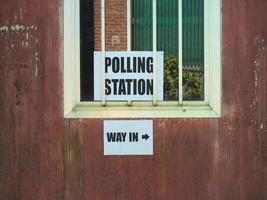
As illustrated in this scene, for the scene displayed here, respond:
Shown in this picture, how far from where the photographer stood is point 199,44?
505 centimetres

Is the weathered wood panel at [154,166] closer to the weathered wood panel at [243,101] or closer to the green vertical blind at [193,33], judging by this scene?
the weathered wood panel at [243,101]

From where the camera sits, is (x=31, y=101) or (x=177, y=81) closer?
(x=31, y=101)

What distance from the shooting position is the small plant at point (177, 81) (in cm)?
505

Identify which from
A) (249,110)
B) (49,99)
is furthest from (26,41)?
(249,110)

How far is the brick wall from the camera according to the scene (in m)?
5.02

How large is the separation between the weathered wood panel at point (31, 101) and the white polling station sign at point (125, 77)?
0.42 meters

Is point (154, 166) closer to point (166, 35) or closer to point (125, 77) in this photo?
point (125, 77)

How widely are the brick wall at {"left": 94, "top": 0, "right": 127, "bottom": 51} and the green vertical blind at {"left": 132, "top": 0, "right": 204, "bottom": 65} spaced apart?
3.8 inches

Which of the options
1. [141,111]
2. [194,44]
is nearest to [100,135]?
[141,111]

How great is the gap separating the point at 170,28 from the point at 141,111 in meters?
0.84

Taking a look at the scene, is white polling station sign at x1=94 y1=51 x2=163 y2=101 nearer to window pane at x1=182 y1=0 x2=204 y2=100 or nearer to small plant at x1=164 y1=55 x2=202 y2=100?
small plant at x1=164 y1=55 x2=202 y2=100

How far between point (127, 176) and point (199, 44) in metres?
1.42

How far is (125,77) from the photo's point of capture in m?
5.02

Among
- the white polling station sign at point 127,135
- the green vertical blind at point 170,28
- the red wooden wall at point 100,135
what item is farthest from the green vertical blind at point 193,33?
the white polling station sign at point 127,135
